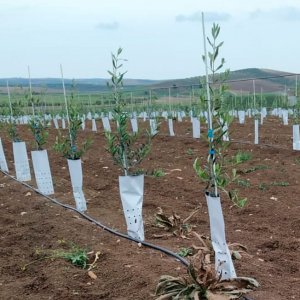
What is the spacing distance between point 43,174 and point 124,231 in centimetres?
287

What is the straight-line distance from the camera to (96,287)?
13.2 ft

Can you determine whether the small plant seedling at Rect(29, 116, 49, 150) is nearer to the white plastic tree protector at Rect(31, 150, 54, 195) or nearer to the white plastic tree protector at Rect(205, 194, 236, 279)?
the white plastic tree protector at Rect(31, 150, 54, 195)

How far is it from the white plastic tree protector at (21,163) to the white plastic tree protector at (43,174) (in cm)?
148

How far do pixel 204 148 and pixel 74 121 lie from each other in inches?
285

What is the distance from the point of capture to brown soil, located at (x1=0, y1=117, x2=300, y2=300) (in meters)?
4.01

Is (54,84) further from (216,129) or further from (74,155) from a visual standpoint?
(216,129)

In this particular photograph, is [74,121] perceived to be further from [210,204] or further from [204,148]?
[204,148]

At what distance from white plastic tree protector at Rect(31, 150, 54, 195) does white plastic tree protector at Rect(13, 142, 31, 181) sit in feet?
4.85

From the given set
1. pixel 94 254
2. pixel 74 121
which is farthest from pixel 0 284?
pixel 74 121

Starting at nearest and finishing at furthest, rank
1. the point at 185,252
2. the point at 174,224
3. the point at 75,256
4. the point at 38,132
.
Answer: the point at 185,252 < the point at 75,256 < the point at 174,224 < the point at 38,132

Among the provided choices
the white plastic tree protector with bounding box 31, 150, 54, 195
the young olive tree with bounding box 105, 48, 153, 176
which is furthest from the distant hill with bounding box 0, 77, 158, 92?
the white plastic tree protector with bounding box 31, 150, 54, 195

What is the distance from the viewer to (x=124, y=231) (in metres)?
5.59

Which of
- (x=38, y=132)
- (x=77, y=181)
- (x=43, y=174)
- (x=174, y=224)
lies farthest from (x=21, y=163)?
(x=174, y=224)

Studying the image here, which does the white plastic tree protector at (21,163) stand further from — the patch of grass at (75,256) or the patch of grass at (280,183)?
the patch of grass at (75,256)
